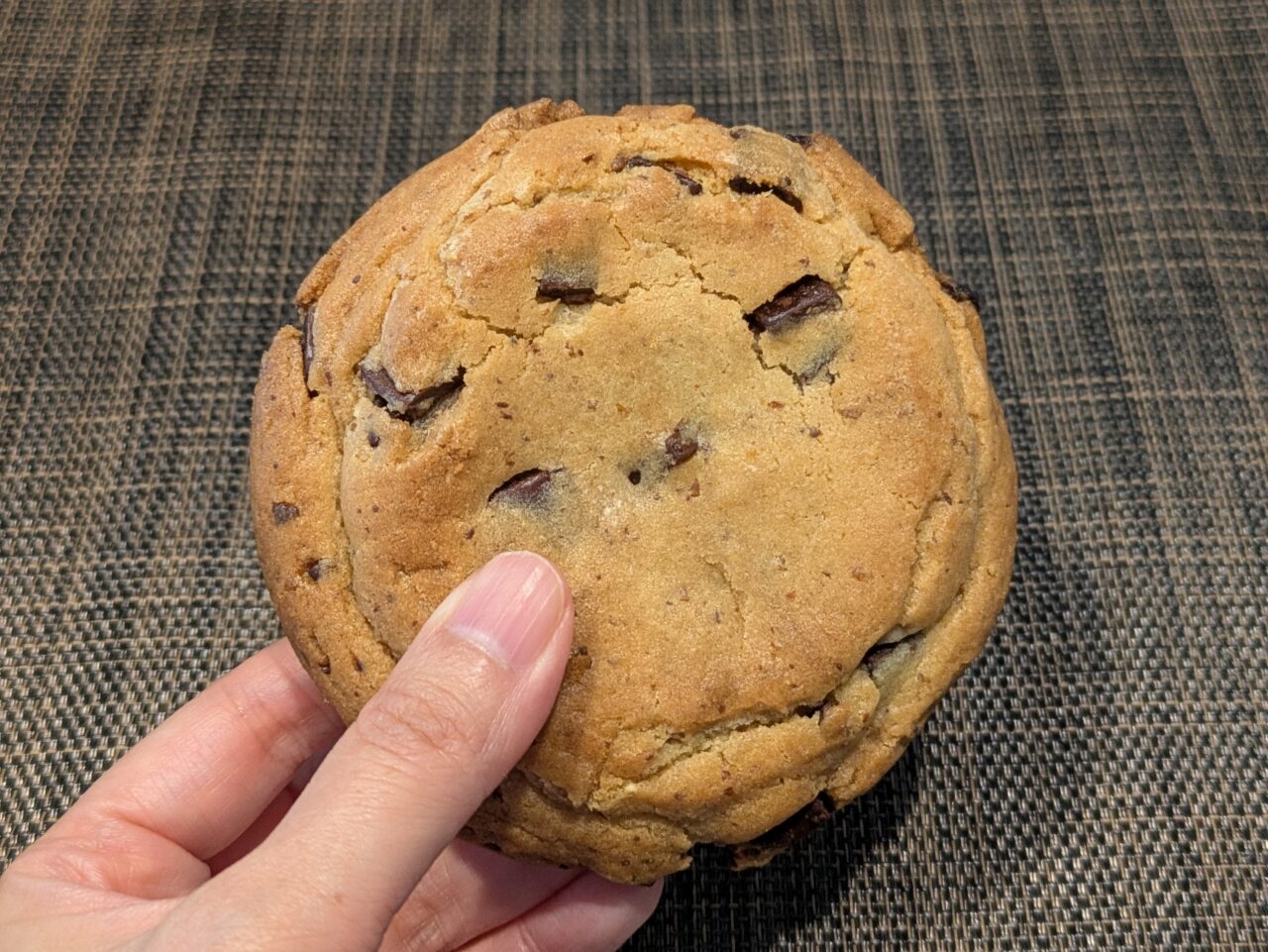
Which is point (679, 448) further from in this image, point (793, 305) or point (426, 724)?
point (426, 724)

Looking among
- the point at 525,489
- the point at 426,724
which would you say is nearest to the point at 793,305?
the point at 525,489

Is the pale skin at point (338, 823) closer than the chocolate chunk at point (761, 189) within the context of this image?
Yes

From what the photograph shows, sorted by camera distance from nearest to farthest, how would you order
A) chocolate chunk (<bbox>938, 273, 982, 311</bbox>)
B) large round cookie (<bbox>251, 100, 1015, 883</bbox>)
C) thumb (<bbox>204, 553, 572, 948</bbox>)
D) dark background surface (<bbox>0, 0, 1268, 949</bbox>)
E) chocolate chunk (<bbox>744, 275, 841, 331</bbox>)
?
thumb (<bbox>204, 553, 572, 948</bbox>), large round cookie (<bbox>251, 100, 1015, 883</bbox>), chocolate chunk (<bbox>744, 275, 841, 331</bbox>), chocolate chunk (<bbox>938, 273, 982, 311</bbox>), dark background surface (<bbox>0, 0, 1268, 949</bbox>)

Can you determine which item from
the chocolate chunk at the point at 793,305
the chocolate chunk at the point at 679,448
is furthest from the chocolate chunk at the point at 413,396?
the chocolate chunk at the point at 793,305

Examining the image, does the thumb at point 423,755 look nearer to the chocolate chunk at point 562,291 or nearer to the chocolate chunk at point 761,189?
the chocolate chunk at point 562,291

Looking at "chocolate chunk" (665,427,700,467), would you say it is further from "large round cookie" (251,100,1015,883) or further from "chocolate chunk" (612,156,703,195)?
"chocolate chunk" (612,156,703,195)

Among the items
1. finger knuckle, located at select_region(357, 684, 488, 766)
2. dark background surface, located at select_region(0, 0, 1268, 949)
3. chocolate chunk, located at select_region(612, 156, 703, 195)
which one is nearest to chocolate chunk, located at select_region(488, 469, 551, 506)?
finger knuckle, located at select_region(357, 684, 488, 766)
